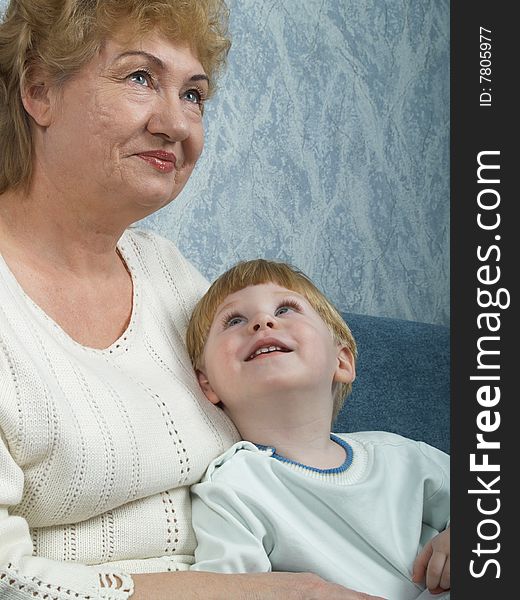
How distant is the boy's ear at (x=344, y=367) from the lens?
5.34 feet

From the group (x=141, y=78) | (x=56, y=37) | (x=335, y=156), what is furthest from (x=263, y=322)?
(x=335, y=156)

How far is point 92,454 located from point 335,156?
1.79 metres

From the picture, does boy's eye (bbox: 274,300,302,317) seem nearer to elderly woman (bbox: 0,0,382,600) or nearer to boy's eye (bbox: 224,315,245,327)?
boy's eye (bbox: 224,315,245,327)

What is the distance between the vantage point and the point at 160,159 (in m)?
1.49

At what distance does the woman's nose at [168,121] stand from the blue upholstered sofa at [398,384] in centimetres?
82

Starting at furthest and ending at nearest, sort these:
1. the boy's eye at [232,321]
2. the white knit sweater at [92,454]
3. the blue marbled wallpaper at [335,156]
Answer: the blue marbled wallpaper at [335,156]
the boy's eye at [232,321]
the white knit sweater at [92,454]

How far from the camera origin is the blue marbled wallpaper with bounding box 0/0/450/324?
2555mm

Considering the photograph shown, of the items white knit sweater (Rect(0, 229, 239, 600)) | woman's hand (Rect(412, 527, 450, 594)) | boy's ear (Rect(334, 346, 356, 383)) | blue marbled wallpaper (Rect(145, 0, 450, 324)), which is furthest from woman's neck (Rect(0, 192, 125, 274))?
blue marbled wallpaper (Rect(145, 0, 450, 324))

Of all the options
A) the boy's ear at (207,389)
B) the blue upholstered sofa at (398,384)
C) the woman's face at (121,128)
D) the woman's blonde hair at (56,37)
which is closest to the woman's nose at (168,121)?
the woman's face at (121,128)

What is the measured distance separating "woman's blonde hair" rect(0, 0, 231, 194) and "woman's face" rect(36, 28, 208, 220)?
24 millimetres

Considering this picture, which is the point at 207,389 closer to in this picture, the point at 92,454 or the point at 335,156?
the point at 92,454

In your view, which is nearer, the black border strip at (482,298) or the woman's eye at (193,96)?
the black border strip at (482,298)

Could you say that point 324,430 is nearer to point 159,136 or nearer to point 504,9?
point 159,136

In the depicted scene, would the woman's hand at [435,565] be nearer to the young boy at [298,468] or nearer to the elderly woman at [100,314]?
the young boy at [298,468]
